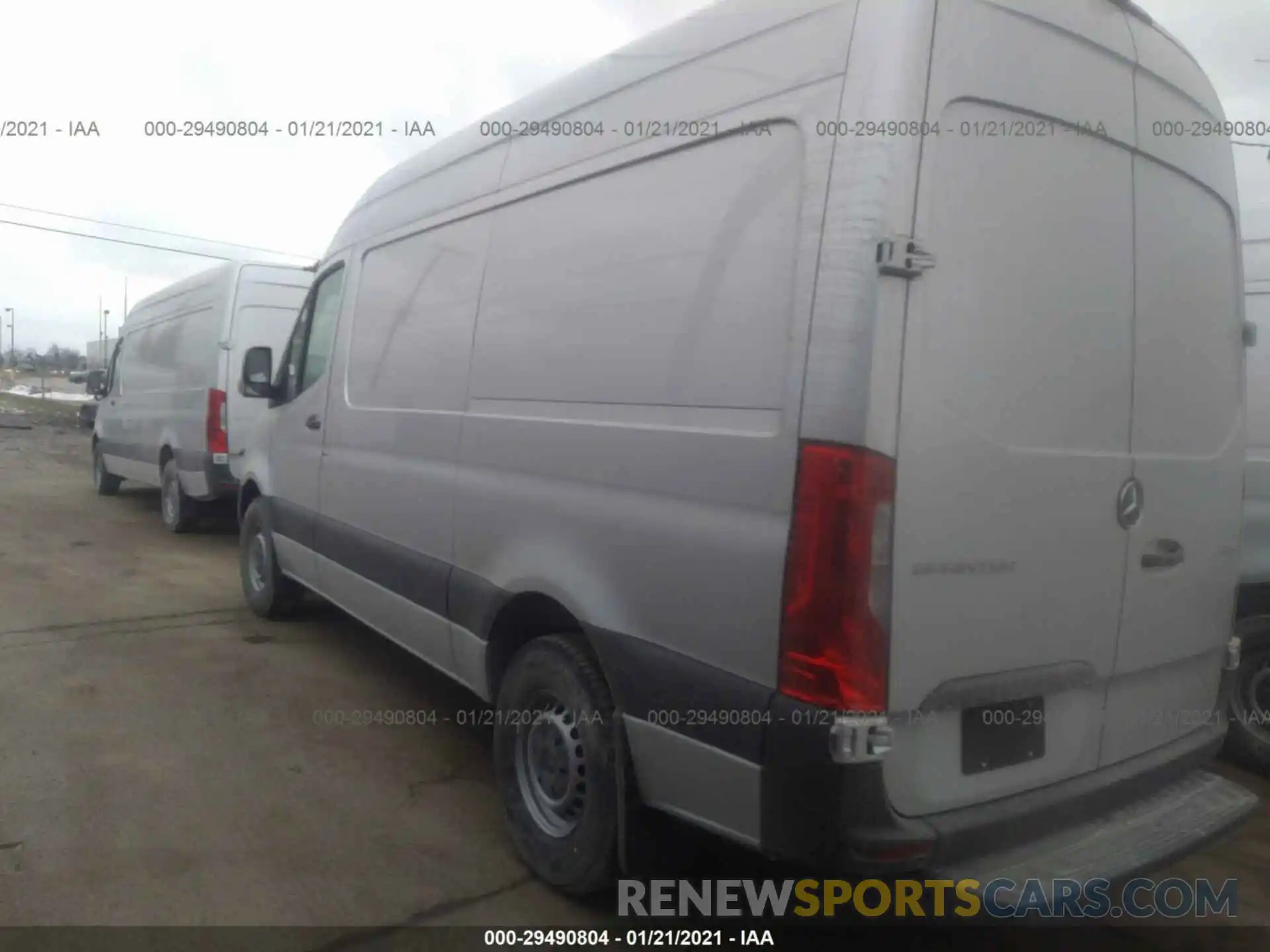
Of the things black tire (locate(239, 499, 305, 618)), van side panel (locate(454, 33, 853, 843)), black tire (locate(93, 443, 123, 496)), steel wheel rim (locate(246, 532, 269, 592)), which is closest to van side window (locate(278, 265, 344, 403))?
black tire (locate(239, 499, 305, 618))

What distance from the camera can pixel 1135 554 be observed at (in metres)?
2.81

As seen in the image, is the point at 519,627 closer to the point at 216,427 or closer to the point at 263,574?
the point at 263,574

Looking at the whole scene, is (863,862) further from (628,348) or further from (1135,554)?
(628,348)

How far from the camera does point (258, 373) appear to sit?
5.86 metres

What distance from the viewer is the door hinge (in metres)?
2.22

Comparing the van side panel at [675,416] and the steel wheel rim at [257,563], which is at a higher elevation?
the van side panel at [675,416]

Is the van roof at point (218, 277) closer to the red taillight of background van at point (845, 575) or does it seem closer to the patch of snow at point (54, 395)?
the red taillight of background van at point (845, 575)

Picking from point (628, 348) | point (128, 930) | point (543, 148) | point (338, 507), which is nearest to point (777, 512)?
point (628, 348)

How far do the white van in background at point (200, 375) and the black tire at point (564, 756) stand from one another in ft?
15.9

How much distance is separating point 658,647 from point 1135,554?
1392 millimetres

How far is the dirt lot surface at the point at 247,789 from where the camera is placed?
3146mm

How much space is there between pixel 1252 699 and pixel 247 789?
14.8 feet

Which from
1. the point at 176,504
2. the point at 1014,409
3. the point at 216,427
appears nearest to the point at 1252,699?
the point at 1014,409
